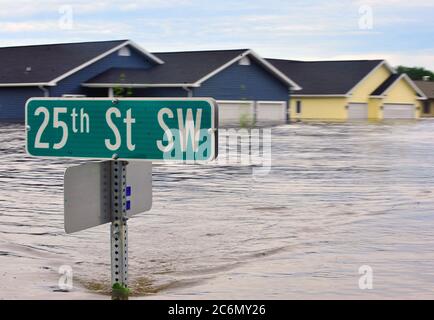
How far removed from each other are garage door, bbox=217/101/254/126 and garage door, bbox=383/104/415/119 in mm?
15173

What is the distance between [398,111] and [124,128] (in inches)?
2164

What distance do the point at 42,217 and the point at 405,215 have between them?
5.45 m

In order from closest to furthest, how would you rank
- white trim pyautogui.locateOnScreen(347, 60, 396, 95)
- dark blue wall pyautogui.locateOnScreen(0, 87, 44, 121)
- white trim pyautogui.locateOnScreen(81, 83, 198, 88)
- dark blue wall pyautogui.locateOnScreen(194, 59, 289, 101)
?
1. white trim pyautogui.locateOnScreen(81, 83, 198, 88)
2. dark blue wall pyautogui.locateOnScreen(0, 87, 44, 121)
3. dark blue wall pyautogui.locateOnScreen(194, 59, 289, 101)
4. white trim pyautogui.locateOnScreen(347, 60, 396, 95)

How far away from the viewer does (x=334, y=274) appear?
834 centimetres

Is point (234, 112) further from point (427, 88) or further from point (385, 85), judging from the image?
point (427, 88)

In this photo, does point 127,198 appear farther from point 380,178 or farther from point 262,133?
point 262,133

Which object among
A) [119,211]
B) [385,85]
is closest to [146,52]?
[385,85]

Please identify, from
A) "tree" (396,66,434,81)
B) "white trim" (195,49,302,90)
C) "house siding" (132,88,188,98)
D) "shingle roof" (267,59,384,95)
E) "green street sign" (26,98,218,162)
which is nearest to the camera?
"green street sign" (26,98,218,162)

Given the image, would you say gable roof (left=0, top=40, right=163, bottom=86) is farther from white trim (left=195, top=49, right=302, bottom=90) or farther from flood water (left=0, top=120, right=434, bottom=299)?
flood water (left=0, top=120, right=434, bottom=299)

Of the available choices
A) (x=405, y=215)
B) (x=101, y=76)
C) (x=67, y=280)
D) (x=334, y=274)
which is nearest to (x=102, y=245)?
(x=67, y=280)

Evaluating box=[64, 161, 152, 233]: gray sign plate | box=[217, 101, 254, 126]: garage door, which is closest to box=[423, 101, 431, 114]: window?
A: box=[217, 101, 254, 126]: garage door

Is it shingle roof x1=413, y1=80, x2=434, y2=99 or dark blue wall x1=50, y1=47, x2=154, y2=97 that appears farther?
shingle roof x1=413, y1=80, x2=434, y2=99

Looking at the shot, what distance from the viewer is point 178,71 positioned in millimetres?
41594

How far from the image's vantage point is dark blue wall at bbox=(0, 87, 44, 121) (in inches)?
1602
